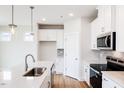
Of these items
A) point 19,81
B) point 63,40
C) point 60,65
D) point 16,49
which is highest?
point 63,40

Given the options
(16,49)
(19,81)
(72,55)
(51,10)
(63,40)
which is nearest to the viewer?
(19,81)

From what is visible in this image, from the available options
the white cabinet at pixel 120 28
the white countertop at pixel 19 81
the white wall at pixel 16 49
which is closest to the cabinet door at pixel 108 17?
the white cabinet at pixel 120 28

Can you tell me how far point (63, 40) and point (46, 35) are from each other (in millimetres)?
943

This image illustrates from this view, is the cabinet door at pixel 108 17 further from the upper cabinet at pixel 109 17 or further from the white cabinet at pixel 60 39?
the white cabinet at pixel 60 39

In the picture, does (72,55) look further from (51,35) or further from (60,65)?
(51,35)

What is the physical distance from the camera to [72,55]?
274 inches

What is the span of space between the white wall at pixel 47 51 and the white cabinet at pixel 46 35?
368 millimetres

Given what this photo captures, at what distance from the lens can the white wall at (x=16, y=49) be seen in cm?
833

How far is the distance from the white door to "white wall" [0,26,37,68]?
2077mm

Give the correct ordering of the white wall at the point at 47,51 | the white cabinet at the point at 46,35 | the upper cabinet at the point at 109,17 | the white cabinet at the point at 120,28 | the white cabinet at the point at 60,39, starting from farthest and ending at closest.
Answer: the white wall at the point at 47,51
the white cabinet at the point at 46,35
the white cabinet at the point at 60,39
the upper cabinet at the point at 109,17
the white cabinet at the point at 120,28

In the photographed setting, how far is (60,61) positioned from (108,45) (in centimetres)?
474

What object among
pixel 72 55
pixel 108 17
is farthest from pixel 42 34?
pixel 108 17

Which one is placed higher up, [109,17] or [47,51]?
[109,17]
